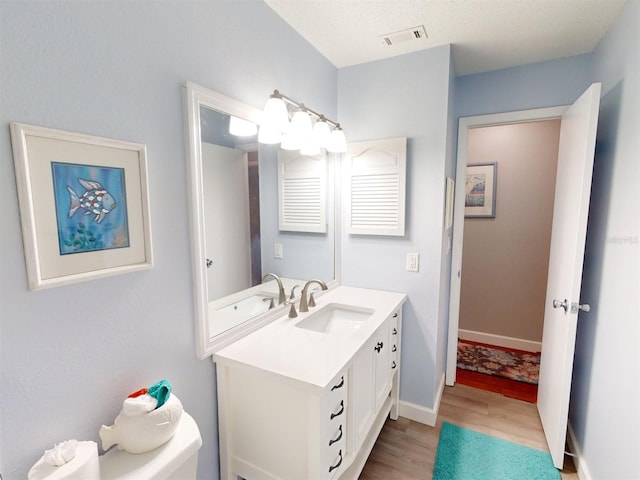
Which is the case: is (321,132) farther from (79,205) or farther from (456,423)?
(456,423)

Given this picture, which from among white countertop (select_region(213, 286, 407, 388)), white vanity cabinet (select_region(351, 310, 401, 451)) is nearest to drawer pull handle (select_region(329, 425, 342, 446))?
white vanity cabinet (select_region(351, 310, 401, 451))

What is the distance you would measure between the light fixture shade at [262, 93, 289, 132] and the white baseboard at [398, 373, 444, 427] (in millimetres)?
2015

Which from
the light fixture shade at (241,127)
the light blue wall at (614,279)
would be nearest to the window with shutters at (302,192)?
the light fixture shade at (241,127)

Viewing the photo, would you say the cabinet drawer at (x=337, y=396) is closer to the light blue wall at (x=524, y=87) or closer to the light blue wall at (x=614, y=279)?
the light blue wall at (x=614, y=279)

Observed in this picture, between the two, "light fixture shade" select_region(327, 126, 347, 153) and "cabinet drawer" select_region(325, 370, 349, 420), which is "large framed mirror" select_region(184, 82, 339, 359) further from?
"cabinet drawer" select_region(325, 370, 349, 420)

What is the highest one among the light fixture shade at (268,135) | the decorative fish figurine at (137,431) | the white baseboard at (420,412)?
the light fixture shade at (268,135)

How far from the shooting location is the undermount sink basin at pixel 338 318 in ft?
6.09

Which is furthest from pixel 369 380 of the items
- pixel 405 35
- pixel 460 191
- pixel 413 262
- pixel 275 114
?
pixel 405 35

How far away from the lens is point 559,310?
73.0 inches

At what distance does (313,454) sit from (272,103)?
1.47 meters

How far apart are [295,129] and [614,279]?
1737mm

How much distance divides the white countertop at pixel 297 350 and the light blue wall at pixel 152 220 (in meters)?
0.17

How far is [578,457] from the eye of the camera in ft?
5.84

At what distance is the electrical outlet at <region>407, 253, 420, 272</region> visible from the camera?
2.09 m
